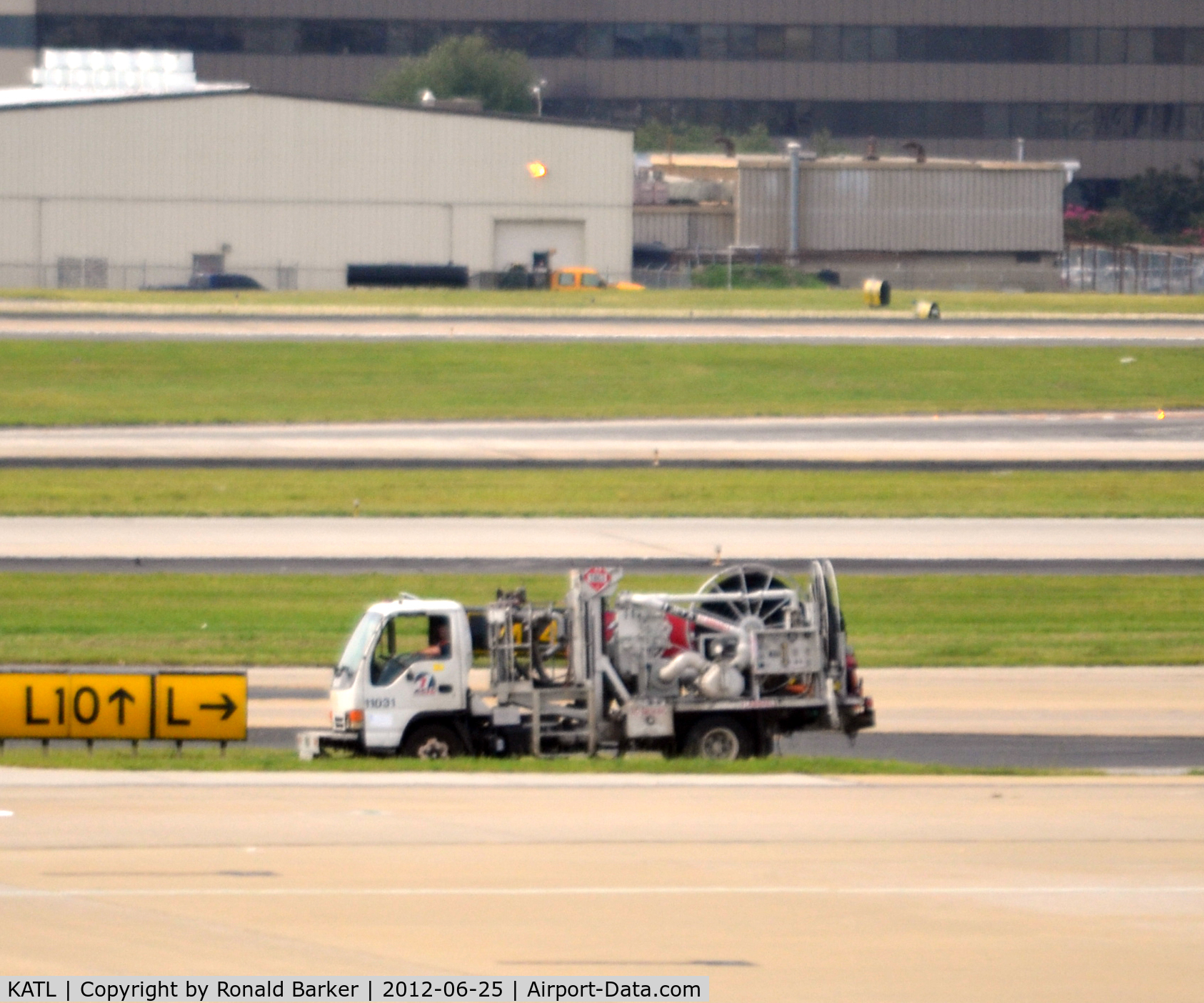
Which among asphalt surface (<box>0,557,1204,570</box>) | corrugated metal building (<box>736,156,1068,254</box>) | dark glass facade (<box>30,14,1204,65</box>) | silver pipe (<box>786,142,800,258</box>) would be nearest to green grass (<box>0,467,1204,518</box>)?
asphalt surface (<box>0,557,1204,570</box>)

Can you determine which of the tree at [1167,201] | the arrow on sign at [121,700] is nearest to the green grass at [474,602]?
the arrow on sign at [121,700]

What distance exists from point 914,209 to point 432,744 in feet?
235

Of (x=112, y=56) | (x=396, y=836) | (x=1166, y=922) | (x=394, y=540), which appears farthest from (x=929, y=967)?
(x=112, y=56)

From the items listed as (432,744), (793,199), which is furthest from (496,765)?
(793,199)

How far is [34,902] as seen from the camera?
11578mm

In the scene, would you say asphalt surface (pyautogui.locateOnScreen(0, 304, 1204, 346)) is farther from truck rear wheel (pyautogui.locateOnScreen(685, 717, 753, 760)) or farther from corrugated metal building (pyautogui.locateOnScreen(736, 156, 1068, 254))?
truck rear wheel (pyautogui.locateOnScreen(685, 717, 753, 760))

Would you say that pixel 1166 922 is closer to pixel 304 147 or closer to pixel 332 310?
pixel 332 310

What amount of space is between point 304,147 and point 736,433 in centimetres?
3270

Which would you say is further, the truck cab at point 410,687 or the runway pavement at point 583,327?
the runway pavement at point 583,327

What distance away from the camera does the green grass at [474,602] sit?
2303 cm

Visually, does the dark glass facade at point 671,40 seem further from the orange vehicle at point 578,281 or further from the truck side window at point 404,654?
the truck side window at point 404,654

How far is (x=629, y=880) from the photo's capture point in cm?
1264

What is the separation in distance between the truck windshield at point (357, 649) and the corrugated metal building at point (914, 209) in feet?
222

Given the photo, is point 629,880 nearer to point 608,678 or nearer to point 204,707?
point 608,678
